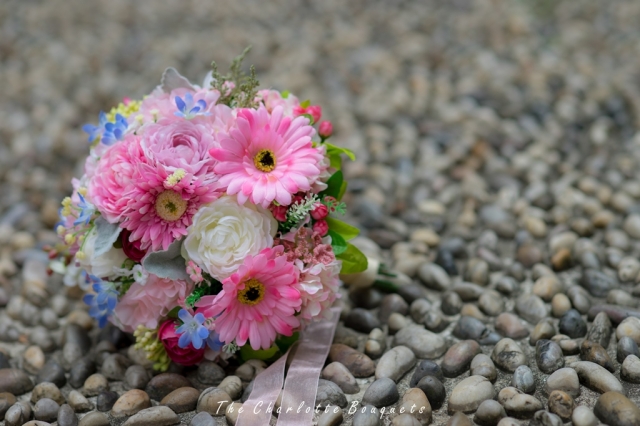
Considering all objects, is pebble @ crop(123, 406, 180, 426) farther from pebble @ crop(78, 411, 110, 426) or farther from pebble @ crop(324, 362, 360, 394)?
pebble @ crop(324, 362, 360, 394)

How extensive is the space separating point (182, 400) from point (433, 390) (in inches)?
26.8

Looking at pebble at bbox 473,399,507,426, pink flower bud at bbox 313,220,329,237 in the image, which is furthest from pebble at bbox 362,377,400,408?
pink flower bud at bbox 313,220,329,237

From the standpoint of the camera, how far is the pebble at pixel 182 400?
66.4 inches

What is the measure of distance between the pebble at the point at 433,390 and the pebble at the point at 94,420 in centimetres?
84

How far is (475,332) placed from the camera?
1.90 metres

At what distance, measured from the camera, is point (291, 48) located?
4.09 metres

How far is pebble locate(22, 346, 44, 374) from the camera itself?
191 centimetres

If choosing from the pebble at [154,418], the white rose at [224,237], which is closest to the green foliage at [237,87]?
the white rose at [224,237]

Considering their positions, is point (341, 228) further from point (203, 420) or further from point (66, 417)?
point (66, 417)

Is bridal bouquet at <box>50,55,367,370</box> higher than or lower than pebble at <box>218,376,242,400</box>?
higher

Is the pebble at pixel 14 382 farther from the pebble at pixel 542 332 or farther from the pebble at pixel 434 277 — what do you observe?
the pebble at pixel 542 332

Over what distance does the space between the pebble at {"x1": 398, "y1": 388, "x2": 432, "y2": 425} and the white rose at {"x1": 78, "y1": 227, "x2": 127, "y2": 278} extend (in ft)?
2.83

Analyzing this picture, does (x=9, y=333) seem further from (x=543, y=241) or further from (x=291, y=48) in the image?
(x=291, y=48)

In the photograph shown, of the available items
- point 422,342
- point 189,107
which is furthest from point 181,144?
point 422,342
